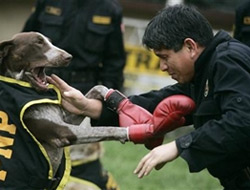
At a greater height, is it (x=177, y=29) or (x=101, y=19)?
(x=177, y=29)

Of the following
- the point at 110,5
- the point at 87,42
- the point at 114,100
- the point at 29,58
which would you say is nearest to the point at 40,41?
the point at 29,58

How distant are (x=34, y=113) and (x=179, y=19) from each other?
111cm

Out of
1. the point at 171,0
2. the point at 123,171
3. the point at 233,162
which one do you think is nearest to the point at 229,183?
the point at 233,162

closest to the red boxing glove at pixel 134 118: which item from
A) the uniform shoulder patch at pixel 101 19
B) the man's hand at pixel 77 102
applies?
the man's hand at pixel 77 102

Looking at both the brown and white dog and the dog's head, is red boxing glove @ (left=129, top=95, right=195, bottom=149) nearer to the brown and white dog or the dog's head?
the brown and white dog

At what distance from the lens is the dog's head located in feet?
15.1

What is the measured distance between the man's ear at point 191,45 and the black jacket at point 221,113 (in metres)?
0.05

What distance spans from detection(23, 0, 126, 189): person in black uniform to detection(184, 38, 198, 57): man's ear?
2.89 m

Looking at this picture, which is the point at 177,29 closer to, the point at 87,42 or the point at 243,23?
the point at 243,23

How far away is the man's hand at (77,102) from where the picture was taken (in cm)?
460

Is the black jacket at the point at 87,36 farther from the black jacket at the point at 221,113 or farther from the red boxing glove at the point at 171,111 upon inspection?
the black jacket at the point at 221,113

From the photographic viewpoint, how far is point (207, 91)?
12.9 ft

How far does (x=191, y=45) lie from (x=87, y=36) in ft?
10.0

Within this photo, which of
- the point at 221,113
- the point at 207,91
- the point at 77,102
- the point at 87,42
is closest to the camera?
the point at 221,113
